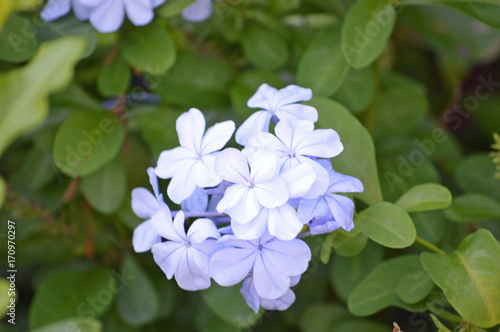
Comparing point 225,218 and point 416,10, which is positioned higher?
point 225,218

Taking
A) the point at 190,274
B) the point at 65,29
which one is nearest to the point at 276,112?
the point at 190,274

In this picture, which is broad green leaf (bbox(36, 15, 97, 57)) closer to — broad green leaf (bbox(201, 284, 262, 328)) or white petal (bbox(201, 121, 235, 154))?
white petal (bbox(201, 121, 235, 154))

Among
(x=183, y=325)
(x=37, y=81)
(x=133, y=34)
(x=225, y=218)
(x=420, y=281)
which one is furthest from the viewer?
(x=183, y=325)

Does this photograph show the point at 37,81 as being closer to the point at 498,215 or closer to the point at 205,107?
the point at 205,107

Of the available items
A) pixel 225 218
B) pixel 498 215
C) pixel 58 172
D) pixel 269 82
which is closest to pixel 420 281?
pixel 498 215

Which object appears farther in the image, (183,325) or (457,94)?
(457,94)
